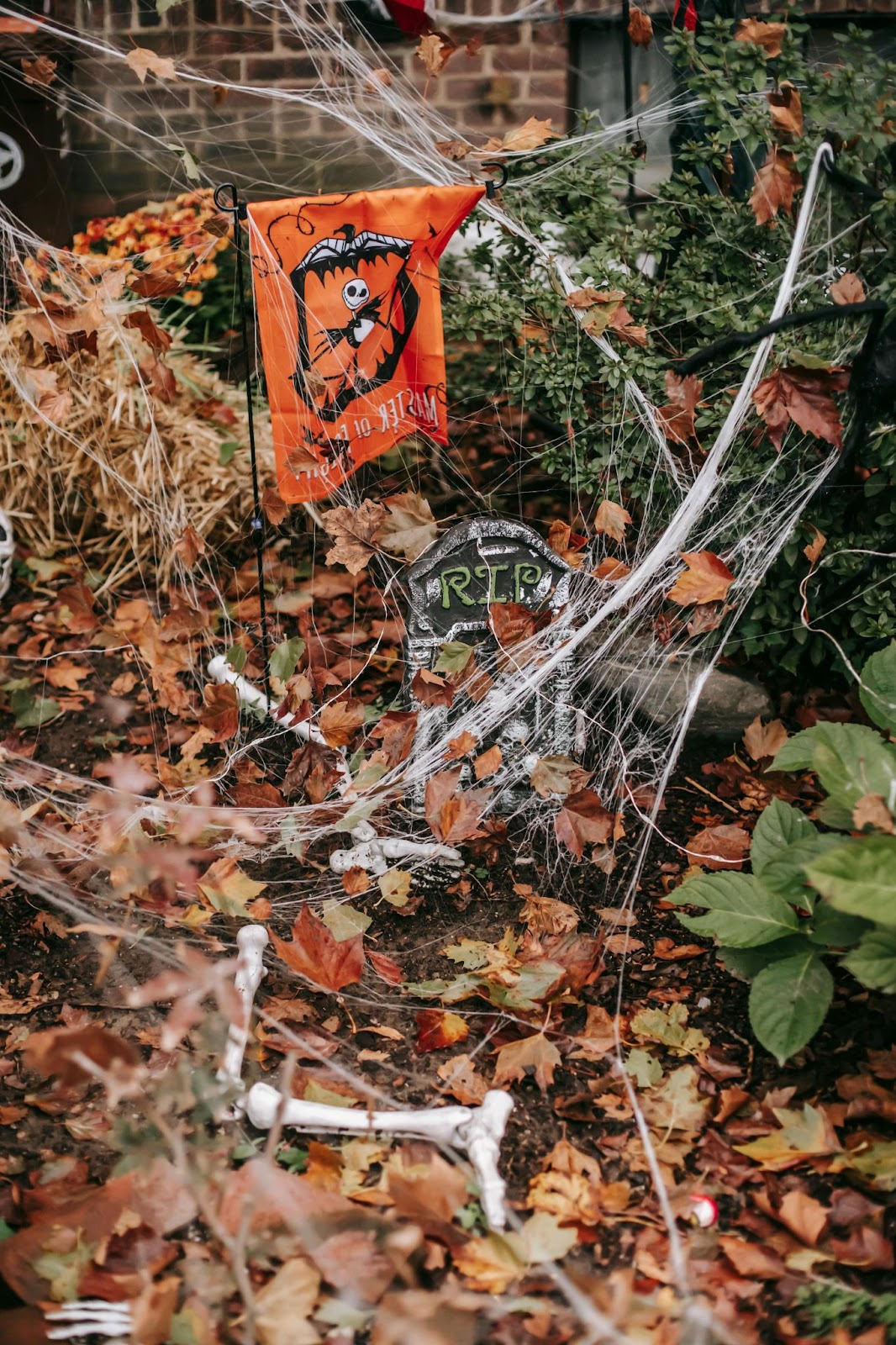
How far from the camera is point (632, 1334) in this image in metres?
1.64

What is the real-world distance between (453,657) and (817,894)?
107 centimetres

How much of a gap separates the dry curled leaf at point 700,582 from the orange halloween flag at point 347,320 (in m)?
0.84

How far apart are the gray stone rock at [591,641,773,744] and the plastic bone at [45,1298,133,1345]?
6.06 feet

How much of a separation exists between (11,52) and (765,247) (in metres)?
3.42

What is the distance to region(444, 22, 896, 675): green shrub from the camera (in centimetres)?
272

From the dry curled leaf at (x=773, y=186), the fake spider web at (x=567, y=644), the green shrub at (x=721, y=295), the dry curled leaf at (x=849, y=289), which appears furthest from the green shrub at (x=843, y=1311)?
the dry curled leaf at (x=773, y=186)

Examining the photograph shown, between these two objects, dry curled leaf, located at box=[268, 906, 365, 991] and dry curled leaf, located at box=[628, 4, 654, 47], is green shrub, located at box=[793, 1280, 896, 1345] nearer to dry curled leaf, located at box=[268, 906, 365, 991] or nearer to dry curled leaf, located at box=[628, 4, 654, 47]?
dry curled leaf, located at box=[268, 906, 365, 991]

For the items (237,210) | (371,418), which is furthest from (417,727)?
(237,210)

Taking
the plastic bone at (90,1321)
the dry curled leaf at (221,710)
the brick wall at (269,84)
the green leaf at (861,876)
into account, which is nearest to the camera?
the plastic bone at (90,1321)

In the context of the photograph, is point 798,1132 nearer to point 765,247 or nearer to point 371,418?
point 371,418

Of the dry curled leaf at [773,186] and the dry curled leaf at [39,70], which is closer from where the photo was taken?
the dry curled leaf at [773,186]

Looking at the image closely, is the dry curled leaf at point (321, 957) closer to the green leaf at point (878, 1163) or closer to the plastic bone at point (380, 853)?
the plastic bone at point (380, 853)

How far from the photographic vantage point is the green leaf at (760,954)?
2.15 metres

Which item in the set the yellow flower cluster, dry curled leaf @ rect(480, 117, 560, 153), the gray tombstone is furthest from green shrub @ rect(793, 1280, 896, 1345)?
the yellow flower cluster
